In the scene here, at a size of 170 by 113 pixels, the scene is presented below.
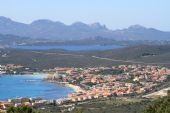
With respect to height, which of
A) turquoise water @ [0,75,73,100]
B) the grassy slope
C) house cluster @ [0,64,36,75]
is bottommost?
turquoise water @ [0,75,73,100]

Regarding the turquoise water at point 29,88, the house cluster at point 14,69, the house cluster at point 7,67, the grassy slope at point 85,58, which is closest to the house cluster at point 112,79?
the turquoise water at point 29,88

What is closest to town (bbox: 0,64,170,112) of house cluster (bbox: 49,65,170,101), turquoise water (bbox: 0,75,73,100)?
house cluster (bbox: 49,65,170,101)

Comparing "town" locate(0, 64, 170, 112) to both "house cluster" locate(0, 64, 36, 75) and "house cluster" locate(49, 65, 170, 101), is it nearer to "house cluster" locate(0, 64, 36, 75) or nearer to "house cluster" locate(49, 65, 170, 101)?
"house cluster" locate(49, 65, 170, 101)

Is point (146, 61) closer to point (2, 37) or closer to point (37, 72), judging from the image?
point (37, 72)

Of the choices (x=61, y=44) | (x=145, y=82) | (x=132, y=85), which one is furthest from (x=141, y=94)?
(x=61, y=44)

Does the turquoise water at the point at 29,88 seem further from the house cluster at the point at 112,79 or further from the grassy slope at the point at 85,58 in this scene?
the grassy slope at the point at 85,58

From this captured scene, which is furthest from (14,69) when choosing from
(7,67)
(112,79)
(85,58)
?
(112,79)
